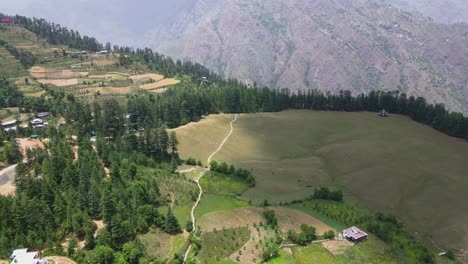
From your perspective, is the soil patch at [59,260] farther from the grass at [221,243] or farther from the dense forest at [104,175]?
the grass at [221,243]

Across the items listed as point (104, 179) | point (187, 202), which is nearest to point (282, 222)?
point (187, 202)

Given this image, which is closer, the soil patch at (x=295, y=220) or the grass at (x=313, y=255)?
the grass at (x=313, y=255)

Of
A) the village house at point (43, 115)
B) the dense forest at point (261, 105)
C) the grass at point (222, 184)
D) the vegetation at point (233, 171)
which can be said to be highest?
the dense forest at point (261, 105)

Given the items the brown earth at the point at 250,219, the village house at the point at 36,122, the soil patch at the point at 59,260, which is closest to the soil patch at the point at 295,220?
the brown earth at the point at 250,219

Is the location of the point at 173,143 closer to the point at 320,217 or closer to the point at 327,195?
the point at 327,195

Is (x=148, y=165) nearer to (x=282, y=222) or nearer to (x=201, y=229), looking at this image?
(x=201, y=229)

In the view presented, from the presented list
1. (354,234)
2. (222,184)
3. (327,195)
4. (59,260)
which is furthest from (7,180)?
(354,234)
